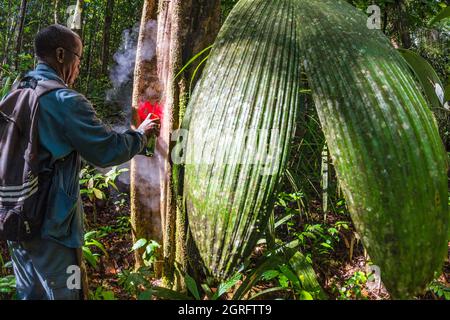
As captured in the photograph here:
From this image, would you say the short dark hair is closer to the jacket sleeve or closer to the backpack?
the backpack

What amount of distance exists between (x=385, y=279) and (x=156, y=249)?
156cm

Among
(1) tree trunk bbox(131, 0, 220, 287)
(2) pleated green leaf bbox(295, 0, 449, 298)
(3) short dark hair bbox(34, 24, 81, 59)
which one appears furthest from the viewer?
(1) tree trunk bbox(131, 0, 220, 287)

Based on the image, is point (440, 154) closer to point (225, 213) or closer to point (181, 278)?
point (225, 213)

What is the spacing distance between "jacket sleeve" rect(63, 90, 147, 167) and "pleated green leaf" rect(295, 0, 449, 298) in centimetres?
85

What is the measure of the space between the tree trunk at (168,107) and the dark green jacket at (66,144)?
31cm

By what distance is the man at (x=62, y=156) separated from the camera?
1.25 m

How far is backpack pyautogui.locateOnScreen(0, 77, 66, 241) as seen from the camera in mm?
1237

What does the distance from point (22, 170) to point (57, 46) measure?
0.46 m

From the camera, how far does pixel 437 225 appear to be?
493 mm

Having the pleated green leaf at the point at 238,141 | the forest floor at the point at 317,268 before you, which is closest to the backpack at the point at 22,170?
the pleated green leaf at the point at 238,141

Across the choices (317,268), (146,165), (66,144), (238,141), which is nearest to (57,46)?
(66,144)

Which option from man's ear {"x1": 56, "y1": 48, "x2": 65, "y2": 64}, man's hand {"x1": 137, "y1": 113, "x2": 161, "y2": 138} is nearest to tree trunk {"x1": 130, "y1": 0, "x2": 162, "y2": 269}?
man's hand {"x1": 137, "y1": 113, "x2": 161, "y2": 138}

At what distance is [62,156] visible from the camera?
1274 mm

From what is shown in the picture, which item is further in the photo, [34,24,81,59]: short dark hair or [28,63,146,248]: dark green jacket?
[34,24,81,59]: short dark hair
